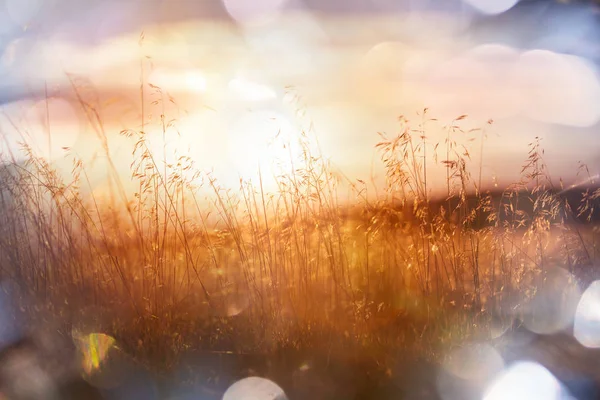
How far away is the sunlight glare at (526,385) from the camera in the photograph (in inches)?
79.1

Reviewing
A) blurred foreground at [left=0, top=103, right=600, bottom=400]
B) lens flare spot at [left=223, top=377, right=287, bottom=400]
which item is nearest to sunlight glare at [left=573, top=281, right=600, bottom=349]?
blurred foreground at [left=0, top=103, right=600, bottom=400]

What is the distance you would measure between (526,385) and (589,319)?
0.67m

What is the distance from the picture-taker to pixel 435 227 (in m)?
2.60

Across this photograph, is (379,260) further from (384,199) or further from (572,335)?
(572,335)

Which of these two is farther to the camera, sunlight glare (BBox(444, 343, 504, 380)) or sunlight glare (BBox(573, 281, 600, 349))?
sunlight glare (BBox(573, 281, 600, 349))

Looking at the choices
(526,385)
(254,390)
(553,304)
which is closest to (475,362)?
(526,385)

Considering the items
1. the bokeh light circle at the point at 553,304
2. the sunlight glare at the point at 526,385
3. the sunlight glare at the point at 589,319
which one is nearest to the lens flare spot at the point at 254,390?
the sunlight glare at the point at 526,385

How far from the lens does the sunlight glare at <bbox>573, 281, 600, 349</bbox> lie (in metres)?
2.37

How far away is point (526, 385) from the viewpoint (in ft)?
6.76

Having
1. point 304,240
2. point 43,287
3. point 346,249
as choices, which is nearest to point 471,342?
point 346,249

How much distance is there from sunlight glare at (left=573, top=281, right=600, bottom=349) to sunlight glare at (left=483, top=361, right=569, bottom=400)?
0.35 meters

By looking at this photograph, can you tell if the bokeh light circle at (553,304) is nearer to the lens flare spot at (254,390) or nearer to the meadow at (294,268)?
the meadow at (294,268)

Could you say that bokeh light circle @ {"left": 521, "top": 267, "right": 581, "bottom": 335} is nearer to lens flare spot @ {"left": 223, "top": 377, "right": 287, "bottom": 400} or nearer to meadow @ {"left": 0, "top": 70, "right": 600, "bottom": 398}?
meadow @ {"left": 0, "top": 70, "right": 600, "bottom": 398}

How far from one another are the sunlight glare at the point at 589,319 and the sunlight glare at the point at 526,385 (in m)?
0.35
